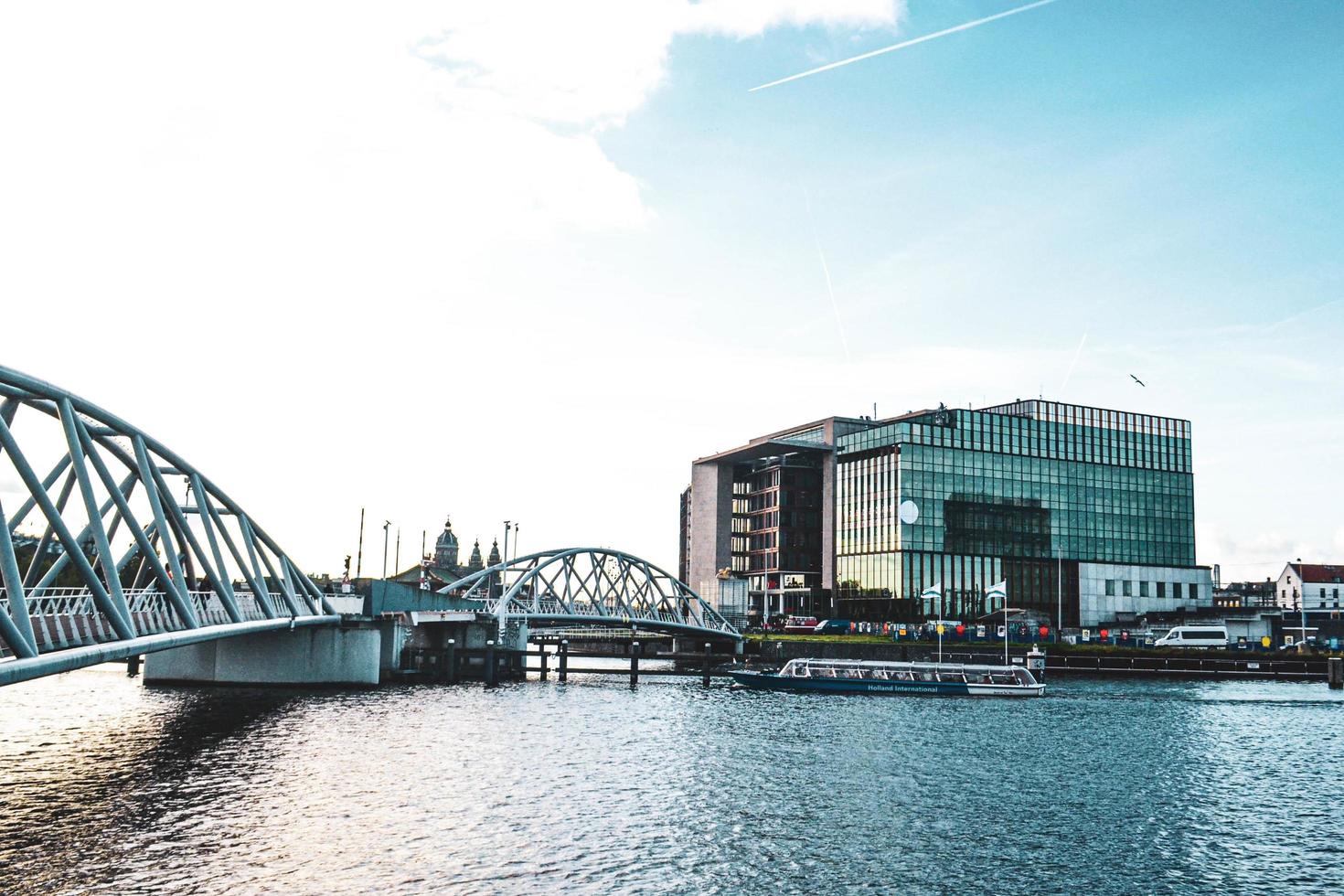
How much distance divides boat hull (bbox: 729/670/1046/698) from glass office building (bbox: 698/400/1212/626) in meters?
68.5

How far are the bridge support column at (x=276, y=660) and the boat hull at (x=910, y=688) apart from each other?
101ft

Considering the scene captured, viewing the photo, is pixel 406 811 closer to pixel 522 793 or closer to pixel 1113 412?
pixel 522 793

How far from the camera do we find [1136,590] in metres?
164

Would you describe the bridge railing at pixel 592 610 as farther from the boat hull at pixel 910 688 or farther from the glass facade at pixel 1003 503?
the glass facade at pixel 1003 503

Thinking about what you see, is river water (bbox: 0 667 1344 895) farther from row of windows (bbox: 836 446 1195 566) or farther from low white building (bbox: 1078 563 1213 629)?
low white building (bbox: 1078 563 1213 629)

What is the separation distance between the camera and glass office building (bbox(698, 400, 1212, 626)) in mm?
155250

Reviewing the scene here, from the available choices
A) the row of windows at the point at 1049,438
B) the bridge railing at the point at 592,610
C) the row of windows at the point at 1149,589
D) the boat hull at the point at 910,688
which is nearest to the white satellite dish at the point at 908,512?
the row of windows at the point at 1049,438

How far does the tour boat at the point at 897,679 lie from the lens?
82438 millimetres

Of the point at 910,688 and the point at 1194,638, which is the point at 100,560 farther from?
the point at 1194,638

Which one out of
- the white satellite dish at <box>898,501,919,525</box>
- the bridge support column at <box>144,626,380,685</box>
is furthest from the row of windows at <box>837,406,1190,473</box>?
the bridge support column at <box>144,626,380,685</box>

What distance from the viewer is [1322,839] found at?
34.1 meters

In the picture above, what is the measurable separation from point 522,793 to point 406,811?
480cm

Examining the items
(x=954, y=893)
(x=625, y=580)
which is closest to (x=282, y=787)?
(x=954, y=893)

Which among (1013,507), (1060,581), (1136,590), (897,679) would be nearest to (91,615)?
(897,679)
